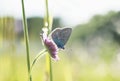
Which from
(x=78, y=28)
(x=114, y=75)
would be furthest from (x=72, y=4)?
(x=114, y=75)

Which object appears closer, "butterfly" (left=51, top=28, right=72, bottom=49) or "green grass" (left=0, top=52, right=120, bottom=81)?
"butterfly" (left=51, top=28, right=72, bottom=49)

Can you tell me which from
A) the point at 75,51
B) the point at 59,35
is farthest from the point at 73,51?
the point at 59,35

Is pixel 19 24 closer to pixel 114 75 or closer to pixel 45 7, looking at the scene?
pixel 45 7

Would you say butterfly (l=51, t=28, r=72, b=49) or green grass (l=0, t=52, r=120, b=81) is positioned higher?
butterfly (l=51, t=28, r=72, b=49)

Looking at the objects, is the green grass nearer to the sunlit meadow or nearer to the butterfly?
the sunlit meadow

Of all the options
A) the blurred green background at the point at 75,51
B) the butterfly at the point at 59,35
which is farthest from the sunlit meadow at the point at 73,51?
the butterfly at the point at 59,35

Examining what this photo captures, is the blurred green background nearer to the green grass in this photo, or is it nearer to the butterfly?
the green grass

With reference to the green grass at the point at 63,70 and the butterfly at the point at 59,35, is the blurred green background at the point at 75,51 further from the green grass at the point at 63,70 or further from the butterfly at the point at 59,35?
the butterfly at the point at 59,35

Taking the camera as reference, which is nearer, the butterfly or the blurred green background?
the butterfly

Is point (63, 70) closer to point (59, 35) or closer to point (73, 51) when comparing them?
point (73, 51)

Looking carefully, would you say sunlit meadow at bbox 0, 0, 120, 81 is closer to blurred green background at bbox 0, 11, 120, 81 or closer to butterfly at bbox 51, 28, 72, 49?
blurred green background at bbox 0, 11, 120, 81

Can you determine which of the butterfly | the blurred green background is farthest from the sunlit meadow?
the butterfly
